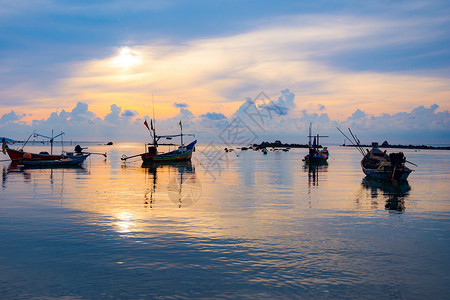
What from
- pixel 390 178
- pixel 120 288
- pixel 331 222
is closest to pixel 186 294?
pixel 120 288

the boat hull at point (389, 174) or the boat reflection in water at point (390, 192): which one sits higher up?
the boat hull at point (389, 174)

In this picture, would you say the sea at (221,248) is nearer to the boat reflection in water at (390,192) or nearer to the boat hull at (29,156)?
the boat reflection in water at (390,192)

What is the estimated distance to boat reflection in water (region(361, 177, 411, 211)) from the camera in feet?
82.2

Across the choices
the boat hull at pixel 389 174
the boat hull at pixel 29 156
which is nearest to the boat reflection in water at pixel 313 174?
the boat hull at pixel 389 174

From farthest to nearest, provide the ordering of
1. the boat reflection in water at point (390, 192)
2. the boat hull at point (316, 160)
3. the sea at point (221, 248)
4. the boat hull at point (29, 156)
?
the boat hull at point (316, 160) < the boat hull at point (29, 156) < the boat reflection in water at point (390, 192) < the sea at point (221, 248)

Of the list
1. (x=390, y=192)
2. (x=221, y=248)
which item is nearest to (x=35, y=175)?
(x=221, y=248)

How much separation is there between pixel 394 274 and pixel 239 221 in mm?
8636

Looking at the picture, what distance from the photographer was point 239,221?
18875 mm

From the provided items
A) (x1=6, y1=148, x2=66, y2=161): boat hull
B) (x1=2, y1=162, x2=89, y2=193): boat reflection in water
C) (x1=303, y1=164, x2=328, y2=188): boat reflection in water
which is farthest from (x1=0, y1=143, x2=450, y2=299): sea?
(x1=6, y1=148, x2=66, y2=161): boat hull

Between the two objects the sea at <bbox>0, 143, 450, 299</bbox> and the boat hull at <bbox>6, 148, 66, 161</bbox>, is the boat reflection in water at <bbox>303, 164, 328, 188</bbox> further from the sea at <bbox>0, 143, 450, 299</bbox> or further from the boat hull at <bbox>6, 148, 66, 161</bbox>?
the boat hull at <bbox>6, 148, 66, 161</bbox>

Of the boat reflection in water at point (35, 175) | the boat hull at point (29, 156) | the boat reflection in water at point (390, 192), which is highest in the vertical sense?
the boat hull at point (29, 156)

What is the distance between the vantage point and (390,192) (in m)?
32.1

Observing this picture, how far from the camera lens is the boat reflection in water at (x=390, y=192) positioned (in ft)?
82.2

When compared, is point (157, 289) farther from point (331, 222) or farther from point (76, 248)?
point (331, 222)
